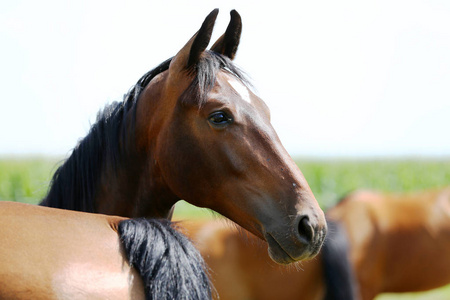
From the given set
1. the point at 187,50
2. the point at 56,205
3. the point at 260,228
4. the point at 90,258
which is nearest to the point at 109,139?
the point at 56,205

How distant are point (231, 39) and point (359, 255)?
3501 millimetres

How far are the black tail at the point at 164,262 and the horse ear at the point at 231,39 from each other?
4.60 ft

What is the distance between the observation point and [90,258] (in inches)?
56.9

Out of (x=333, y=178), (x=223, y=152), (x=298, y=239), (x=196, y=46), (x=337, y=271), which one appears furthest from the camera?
(x=333, y=178)

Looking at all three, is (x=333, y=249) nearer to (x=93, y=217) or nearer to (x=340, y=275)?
(x=340, y=275)

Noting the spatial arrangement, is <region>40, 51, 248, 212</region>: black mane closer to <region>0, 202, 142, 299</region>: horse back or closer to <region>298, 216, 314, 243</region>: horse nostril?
<region>298, 216, 314, 243</region>: horse nostril

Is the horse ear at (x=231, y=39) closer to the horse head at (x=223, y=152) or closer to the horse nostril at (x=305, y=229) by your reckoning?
the horse head at (x=223, y=152)

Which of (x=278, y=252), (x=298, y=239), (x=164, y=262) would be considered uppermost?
(x=164, y=262)

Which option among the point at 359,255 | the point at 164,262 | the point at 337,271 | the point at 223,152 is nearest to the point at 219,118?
the point at 223,152

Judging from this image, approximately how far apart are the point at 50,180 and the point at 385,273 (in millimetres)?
4338

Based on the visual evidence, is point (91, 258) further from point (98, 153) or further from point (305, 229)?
point (98, 153)

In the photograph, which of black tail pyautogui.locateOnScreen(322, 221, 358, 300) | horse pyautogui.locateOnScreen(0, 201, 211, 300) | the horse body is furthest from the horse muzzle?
the horse body

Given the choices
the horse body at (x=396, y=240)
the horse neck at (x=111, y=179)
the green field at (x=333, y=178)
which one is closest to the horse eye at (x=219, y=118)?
the horse neck at (x=111, y=179)

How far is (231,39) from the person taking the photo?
2.72 meters
